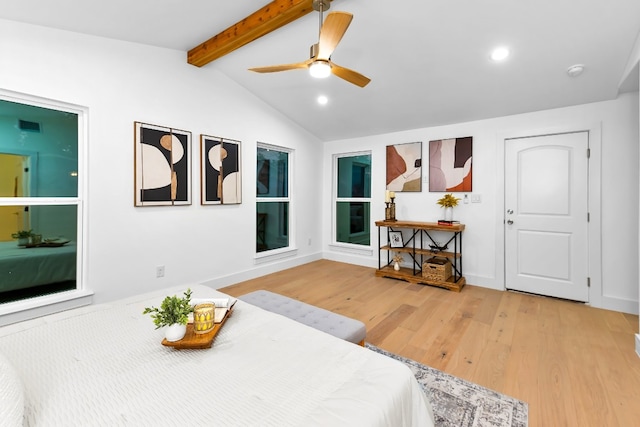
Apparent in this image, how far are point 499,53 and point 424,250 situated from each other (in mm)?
2525

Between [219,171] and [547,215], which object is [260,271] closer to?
[219,171]

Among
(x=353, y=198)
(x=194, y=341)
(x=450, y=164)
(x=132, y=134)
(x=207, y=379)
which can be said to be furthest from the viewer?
(x=353, y=198)

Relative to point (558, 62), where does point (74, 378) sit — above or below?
below

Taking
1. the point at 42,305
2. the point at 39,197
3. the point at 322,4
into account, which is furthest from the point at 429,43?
the point at 42,305

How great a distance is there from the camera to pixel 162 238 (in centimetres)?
327

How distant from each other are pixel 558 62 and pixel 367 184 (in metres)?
2.93

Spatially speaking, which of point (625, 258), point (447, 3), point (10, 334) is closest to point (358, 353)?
point (10, 334)

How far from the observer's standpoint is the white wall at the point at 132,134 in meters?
2.50

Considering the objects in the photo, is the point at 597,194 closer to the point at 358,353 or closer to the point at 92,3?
the point at 358,353

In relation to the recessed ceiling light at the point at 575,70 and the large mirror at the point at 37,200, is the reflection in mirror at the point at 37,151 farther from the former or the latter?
the recessed ceiling light at the point at 575,70

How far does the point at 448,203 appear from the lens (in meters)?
3.97

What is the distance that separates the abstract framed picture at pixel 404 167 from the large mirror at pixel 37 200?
3973 mm

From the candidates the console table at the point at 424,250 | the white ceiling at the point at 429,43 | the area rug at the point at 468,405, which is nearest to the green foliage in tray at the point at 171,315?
the area rug at the point at 468,405

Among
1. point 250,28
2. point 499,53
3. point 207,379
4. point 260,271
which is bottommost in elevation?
point 260,271
